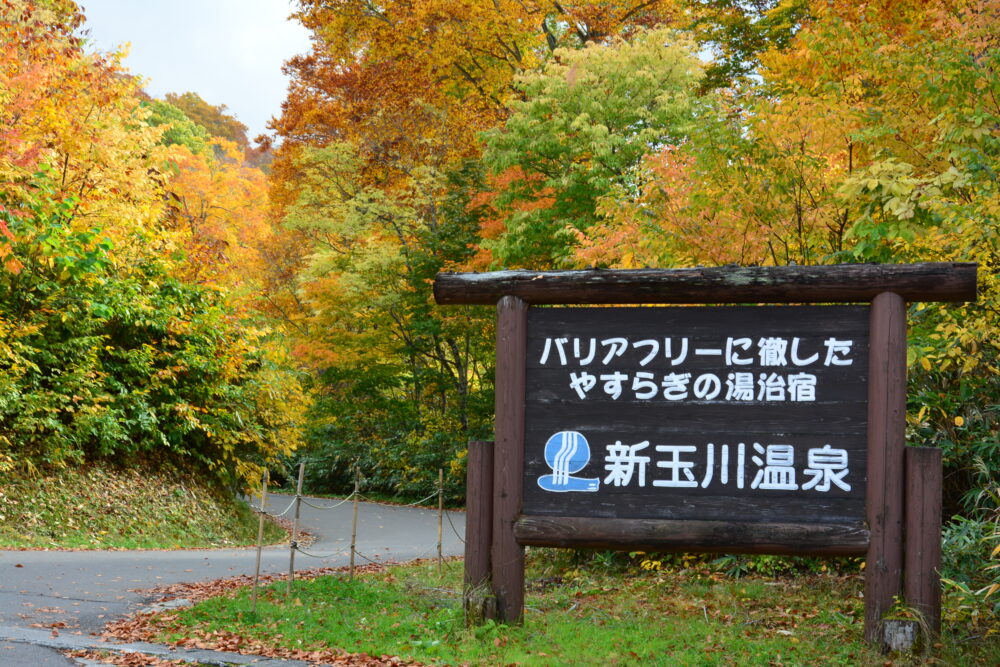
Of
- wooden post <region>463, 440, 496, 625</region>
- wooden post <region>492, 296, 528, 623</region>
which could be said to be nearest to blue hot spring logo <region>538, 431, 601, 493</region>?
wooden post <region>492, 296, 528, 623</region>

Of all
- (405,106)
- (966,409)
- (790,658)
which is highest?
(405,106)

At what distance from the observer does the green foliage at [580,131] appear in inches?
781

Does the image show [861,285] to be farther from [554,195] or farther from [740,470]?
[554,195]

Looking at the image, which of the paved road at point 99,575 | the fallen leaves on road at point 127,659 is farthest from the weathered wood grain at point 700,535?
the paved road at point 99,575

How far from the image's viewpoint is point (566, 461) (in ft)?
23.8

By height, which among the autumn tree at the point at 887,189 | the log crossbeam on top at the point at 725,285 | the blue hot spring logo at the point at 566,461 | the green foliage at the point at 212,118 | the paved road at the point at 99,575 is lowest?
the paved road at the point at 99,575

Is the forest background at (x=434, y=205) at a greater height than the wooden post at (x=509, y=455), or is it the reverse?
the forest background at (x=434, y=205)

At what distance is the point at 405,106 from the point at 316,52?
28.7 ft

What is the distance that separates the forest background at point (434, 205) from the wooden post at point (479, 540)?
3.65m

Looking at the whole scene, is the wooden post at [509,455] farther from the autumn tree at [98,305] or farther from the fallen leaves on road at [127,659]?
the autumn tree at [98,305]

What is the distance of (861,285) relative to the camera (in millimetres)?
6875

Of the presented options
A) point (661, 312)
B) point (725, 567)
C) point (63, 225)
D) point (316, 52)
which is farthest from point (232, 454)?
point (316, 52)

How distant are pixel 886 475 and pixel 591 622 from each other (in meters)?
2.89

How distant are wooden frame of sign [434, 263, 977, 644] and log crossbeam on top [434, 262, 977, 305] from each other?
1 centimetres
